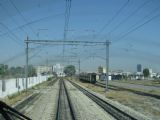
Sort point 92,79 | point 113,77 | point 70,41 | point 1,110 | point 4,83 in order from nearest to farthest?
point 1,110 → point 4,83 → point 70,41 → point 92,79 → point 113,77

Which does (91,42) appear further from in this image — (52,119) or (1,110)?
(1,110)

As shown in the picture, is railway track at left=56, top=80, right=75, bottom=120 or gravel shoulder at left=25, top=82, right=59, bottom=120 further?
gravel shoulder at left=25, top=82, right=59, bottom=120

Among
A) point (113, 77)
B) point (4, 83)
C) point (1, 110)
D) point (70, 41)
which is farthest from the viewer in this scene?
point (113, 77)

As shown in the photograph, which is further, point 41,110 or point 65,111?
point 41,110

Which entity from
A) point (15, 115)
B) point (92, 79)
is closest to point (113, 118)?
point (15, 115)

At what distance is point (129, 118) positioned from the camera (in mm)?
20453

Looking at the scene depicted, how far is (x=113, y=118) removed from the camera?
20625 millimetres

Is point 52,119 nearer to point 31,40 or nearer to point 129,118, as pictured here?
point 129,118

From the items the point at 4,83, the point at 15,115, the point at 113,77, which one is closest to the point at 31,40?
the point at 4,83

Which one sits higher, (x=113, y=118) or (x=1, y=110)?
(x=1, y=110)

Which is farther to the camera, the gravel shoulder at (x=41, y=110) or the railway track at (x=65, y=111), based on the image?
the gravel shoulder at (x=41, y=110)

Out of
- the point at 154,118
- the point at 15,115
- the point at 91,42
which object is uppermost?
the point at 91,42

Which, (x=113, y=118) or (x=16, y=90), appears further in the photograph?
(x=16, y=90)

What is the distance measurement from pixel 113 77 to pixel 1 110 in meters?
181
